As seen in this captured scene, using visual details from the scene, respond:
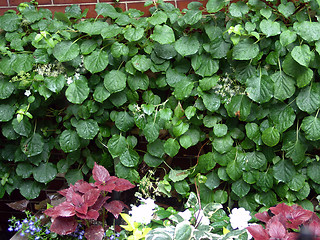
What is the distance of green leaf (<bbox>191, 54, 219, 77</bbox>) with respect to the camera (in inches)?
66.3

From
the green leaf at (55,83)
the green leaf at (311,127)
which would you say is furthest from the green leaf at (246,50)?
the green leaf at (55,83)

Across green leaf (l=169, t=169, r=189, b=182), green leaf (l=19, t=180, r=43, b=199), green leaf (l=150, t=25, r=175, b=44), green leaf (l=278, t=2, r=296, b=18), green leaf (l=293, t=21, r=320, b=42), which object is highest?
green leaf (l=278, t=2, r=296, b=18)

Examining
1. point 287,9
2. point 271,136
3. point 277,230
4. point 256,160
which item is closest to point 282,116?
point 271,136

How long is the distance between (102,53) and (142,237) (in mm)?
939

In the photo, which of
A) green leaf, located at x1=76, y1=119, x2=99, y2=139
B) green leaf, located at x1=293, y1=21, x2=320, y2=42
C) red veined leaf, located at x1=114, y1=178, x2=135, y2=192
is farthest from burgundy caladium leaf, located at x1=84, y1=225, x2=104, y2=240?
green leaf, located at x1=293, y1=21, x2=320, y2=42

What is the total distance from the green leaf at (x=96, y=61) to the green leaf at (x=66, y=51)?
7cm

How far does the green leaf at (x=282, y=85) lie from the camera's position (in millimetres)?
1604

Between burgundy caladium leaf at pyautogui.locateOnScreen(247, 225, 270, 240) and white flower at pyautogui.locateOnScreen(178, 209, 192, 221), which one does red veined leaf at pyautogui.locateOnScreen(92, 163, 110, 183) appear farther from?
burgundy caladium leaf at pyautogui.locateOnScreen(247, 225, 270, 240)

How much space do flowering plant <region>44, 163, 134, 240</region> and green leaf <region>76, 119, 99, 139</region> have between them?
264mm

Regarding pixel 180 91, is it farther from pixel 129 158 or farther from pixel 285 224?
pixel 285 224

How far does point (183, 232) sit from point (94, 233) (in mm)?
499

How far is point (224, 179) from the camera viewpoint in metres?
1.83

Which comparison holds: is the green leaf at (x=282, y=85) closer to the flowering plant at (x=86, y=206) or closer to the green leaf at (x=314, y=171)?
the green leaf at (x=314, y=171)

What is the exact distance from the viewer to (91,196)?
151 centimetres
